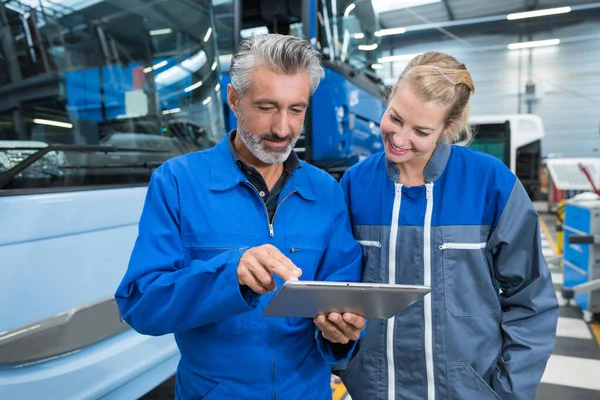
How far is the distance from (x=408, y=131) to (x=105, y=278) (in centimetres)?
128

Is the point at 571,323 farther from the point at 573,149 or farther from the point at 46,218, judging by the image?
the point at 573,149

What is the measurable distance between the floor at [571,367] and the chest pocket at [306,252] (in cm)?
192

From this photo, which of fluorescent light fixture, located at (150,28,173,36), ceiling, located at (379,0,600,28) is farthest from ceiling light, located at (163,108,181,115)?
ceiling, located at (379,0,600,28)

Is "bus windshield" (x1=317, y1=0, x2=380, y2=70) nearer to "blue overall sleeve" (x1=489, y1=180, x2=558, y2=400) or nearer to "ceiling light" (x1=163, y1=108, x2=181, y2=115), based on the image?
"ceiling light" (x1=163, y1=108, x2=181, y2=115)

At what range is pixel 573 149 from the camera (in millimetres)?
15711

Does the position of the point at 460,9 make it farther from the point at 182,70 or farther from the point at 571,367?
the point at 182,70

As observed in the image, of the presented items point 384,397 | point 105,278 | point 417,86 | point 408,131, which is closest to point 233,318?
point 384,397

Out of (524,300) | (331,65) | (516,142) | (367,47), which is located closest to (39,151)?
(524,300)

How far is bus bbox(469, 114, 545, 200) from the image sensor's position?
10078 millimetres

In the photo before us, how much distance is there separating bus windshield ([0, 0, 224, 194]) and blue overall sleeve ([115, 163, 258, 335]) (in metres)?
0.73

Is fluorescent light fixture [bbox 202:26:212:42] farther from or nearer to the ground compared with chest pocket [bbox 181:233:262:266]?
farther from the ground

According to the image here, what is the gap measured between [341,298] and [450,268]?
0.50 meters

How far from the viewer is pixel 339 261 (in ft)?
4.19

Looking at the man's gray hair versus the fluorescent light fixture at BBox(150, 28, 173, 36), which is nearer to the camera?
the man's gray hair
